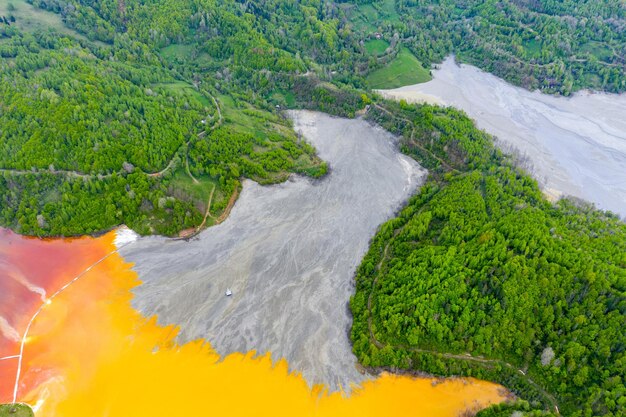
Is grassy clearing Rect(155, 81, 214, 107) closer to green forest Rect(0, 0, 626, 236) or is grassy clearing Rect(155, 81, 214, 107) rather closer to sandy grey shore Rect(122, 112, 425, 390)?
green forest Rect(0, 0, 626, 236)

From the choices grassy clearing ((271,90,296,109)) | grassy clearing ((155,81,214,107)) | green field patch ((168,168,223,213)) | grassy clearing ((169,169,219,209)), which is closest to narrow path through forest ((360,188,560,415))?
green field patch ((168,168,223,213))

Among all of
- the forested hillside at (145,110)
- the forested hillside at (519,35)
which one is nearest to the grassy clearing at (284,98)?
the forested hillside at (145,110)

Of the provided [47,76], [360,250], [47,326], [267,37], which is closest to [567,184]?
[360,250]

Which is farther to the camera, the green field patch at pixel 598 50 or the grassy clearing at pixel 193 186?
the green field patch at pixel 598 50

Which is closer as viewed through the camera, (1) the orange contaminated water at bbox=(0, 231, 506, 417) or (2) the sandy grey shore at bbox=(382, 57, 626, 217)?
(1) the orange contaminated water at bbox=(0, 231, 506, 417)

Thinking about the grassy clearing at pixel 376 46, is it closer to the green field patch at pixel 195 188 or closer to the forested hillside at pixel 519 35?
the forested hillside at pixel 519 35
